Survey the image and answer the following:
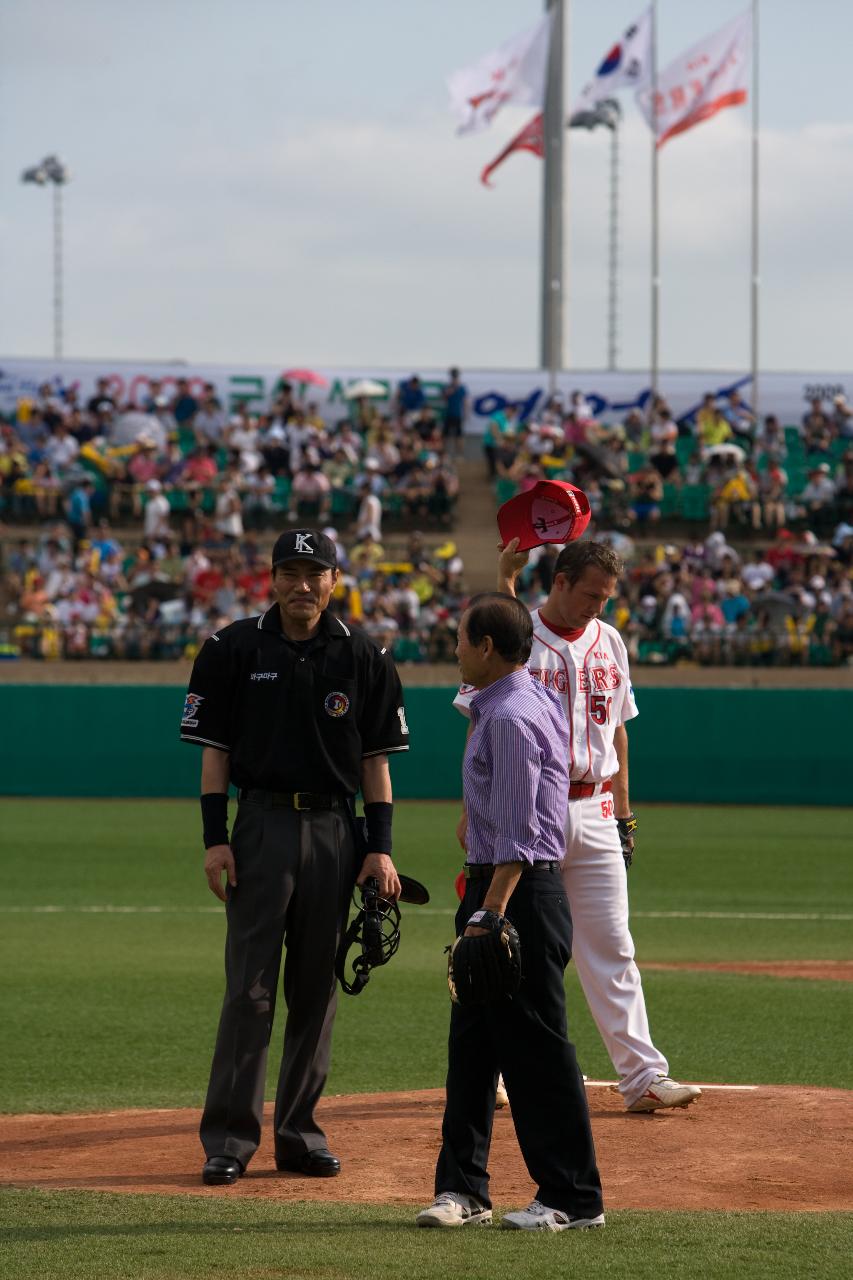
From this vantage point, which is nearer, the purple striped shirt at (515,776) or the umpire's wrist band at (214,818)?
the purple striped shirt at (515,776)

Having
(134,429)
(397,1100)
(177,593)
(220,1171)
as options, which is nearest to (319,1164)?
(220,1171)

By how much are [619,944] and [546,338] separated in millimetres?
30217

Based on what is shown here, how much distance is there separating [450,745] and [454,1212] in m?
17.1

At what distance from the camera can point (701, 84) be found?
33875 mm

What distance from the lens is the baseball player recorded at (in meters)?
6.37

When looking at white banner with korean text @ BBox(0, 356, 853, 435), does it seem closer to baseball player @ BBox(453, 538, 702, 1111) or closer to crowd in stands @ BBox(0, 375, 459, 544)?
crowd in stands @ BBox(0, 375, 459, 544)

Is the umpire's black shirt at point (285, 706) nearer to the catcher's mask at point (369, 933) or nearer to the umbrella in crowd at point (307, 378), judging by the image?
the catcher's mask at point (369, 933)

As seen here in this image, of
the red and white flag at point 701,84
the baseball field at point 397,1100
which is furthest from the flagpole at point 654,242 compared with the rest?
the baseball field at point 397,1100

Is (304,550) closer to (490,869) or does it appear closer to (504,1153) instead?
(490,869)

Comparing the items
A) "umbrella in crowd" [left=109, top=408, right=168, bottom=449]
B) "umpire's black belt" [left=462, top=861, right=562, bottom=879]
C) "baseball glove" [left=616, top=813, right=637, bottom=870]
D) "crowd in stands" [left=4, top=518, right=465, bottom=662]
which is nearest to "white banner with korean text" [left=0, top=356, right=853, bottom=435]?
"umbrella in crowd" [left=109, top=408, right=168, bottom=449]

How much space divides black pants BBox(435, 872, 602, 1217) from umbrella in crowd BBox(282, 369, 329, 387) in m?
28.7

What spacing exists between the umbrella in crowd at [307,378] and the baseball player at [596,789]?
2712 cm

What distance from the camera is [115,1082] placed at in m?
7.75

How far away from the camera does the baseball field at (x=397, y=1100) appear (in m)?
4.80
